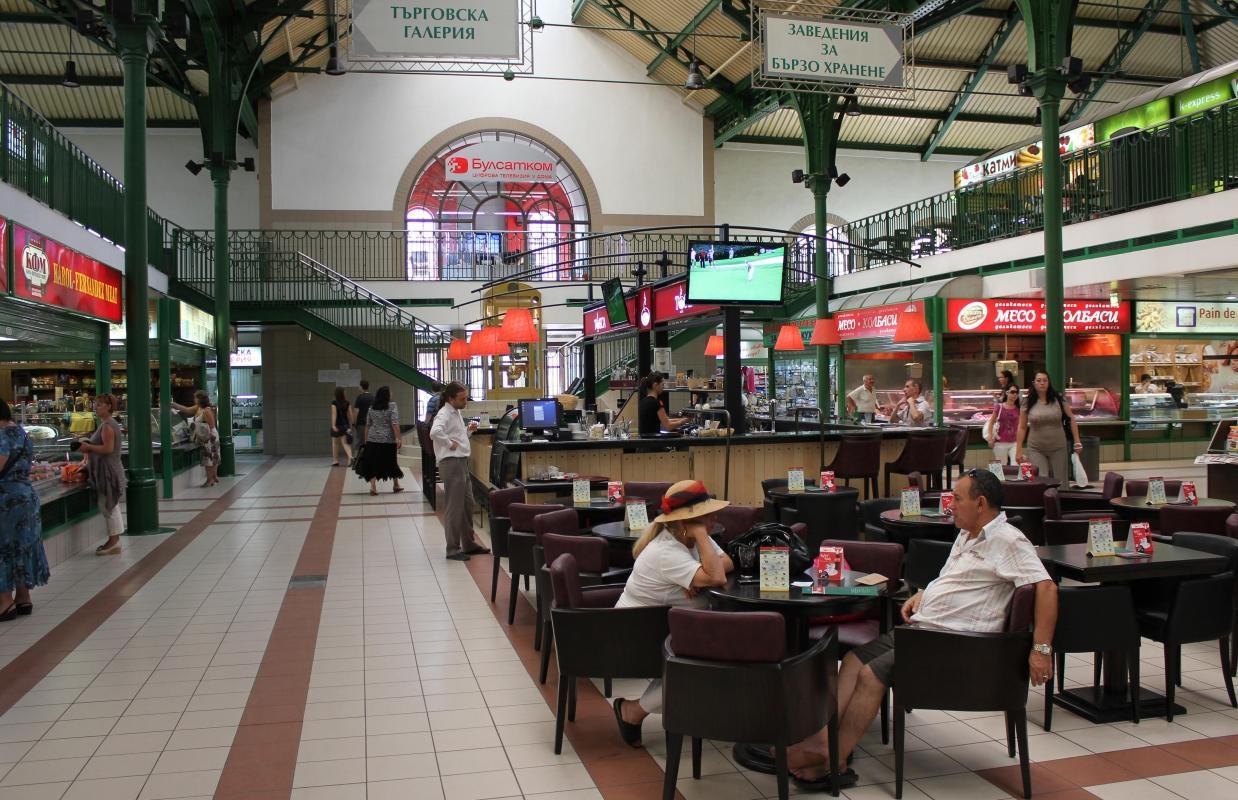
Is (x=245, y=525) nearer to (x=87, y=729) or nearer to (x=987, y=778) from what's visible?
(x=87, y=729)

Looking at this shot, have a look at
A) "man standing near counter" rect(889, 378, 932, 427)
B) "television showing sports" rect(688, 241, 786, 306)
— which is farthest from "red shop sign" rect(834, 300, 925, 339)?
"television showing sports" rect(688, 241, 786, 306)

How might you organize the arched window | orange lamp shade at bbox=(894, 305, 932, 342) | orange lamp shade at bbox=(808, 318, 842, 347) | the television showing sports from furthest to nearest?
1. the arched window
2. orange lamp shade at bbox=(894, 305, 932, 342)
3. orange lamp shade at bbox=(808, 318, 842, 347)
4. the television showing sports

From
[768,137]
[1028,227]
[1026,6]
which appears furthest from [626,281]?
[1026,6]

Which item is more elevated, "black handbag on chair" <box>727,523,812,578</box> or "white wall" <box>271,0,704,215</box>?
"white wall" <box>271,0,704,215</box>

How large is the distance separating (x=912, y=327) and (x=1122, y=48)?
11.5 meters

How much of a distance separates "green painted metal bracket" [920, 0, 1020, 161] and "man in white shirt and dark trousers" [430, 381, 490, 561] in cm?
1476

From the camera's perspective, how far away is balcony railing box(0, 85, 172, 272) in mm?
8641

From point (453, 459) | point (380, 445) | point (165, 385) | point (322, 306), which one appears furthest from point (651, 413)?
point (322, 306)

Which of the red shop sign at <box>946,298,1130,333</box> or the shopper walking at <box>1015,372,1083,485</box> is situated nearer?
the shopper walking at <box>1015,372,1083,485</box>

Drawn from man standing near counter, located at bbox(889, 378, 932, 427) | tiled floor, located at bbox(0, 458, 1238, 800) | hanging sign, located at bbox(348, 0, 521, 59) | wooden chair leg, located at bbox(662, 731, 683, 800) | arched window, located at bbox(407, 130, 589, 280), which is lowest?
tiled floor, located at bbox(0, 458, 1238, 800)

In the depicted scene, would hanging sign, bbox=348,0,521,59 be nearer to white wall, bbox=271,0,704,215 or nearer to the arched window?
the arched window

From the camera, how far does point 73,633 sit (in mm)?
6297

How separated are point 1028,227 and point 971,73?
9.44m

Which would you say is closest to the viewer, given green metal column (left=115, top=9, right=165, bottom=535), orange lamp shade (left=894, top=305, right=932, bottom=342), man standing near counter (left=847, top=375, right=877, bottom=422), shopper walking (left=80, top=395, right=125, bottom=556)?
shopper walking (left=80, top=395, right=125, bottom=556)
